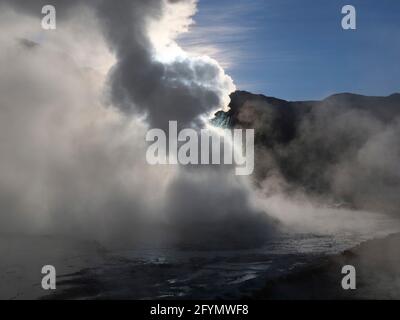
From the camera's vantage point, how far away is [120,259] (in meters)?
18.8

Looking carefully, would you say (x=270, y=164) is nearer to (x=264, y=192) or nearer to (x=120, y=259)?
(x=264, y=192)

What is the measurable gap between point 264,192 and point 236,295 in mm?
33962

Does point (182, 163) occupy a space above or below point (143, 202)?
above

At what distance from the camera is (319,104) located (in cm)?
6488

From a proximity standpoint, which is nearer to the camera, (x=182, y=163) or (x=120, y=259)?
(x=120, y=259)

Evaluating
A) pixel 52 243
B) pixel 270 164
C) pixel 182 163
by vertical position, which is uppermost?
pixel 270 164

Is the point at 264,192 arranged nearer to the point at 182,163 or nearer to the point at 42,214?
the point at 182,163

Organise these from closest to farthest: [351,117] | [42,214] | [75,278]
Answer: [75,278] < [42,214] < [351,117]
